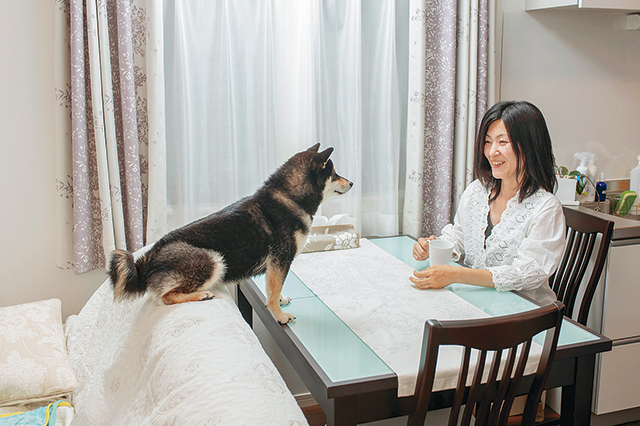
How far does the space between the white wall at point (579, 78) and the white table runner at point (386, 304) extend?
141 centimetres

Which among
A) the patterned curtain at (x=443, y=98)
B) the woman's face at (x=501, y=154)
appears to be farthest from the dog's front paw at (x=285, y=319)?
the patterned curtain at (x=443, y=98)

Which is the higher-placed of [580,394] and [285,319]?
[285,319]

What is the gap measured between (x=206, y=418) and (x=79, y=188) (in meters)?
1.36

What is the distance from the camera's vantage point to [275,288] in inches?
50.9

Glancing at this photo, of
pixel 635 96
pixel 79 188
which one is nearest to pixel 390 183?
pixel 79 188

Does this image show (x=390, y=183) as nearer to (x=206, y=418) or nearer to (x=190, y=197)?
(x=190, y=197)

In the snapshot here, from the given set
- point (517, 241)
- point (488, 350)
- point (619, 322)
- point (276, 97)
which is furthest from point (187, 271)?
point (619, 322)

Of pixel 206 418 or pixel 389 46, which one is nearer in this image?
pixel 206 418

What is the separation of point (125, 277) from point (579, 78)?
2.63 m

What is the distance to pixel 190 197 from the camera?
7.22 feet

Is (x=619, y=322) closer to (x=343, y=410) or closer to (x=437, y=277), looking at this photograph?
(x=437, y=277)

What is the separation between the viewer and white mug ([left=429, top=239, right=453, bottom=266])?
66.1 inches

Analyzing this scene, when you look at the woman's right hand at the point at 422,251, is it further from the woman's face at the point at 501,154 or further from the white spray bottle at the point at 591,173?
the white spray bottle at the point at 591,173

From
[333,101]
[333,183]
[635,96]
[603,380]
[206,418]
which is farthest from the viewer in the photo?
[635,96]
